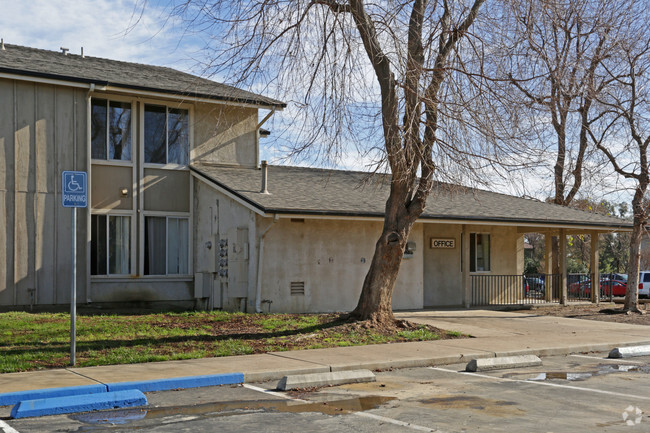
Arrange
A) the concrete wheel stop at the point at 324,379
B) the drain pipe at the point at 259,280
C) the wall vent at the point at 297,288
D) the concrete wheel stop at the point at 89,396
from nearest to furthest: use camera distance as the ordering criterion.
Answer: the concrete wheel stop at the point at 89,396 → the concrete wheel stop at the point at 324,379 → the drain pipe at the point at 259,280 → the wall vent at the point at 297,288

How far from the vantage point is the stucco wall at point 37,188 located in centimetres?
1969

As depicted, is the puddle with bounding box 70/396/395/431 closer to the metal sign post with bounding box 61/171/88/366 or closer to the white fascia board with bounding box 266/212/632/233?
the metal sign post with bounding box 61/171/88/366

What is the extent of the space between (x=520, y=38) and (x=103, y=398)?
32.7 feet

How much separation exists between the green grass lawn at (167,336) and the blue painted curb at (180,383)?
6.39 feet

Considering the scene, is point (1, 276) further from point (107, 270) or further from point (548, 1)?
point (548, 1)

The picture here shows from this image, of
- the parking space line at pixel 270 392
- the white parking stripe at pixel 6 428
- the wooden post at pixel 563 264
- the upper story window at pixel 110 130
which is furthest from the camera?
the wooden post at pixel 563 264

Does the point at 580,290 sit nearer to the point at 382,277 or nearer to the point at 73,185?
the point at 382,277

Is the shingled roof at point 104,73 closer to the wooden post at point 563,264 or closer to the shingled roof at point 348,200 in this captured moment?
the shingled roof at point 348,200

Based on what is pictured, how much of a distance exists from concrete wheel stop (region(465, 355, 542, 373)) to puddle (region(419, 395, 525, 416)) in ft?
7.88

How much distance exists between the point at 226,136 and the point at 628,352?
14186 millimetres

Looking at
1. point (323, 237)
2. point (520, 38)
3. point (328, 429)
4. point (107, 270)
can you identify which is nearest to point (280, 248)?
point (323, 237)

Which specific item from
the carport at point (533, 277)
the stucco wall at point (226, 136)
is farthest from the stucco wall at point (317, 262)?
the carport at point (533, 277)

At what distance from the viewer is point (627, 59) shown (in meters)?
22.3

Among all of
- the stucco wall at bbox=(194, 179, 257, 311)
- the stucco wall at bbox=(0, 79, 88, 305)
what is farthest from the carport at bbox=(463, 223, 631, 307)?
the stucco wall at bbox=(0, 79, 88, 305)
